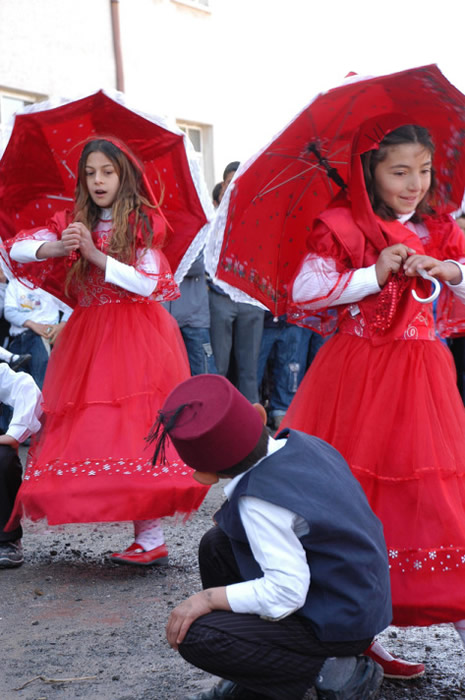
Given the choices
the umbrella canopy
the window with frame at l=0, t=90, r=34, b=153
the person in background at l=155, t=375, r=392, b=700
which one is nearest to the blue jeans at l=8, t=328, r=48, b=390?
the umbrella canopy

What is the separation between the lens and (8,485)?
4.39 metres

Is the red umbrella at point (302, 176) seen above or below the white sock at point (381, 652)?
above

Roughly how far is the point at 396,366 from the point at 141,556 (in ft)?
5.80

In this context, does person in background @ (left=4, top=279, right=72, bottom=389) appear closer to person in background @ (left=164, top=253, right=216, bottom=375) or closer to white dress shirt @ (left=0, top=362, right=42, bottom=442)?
person in background @ (left=164, top=253, right=216, bottom=375)

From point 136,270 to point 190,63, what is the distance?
31.5 feet

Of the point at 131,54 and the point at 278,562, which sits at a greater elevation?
the point at 131,54

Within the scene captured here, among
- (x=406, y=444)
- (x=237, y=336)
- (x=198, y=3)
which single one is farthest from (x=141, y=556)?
(x=198, y=3)

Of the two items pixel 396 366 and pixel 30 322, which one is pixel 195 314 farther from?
pixel 396 366

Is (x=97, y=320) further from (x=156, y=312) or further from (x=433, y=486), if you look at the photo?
(x=433, y=486)

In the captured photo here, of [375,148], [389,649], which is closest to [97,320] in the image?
[375,148]

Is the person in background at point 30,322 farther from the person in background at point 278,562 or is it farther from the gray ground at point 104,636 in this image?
the person in background at point 278,562

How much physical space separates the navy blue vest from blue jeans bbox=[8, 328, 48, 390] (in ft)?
17.6

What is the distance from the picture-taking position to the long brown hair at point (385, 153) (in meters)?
3.26

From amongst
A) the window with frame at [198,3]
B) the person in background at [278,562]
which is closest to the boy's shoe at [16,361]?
the person in background at [278,562]
